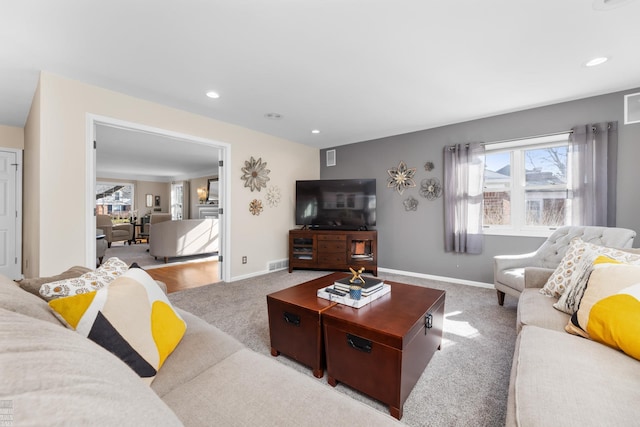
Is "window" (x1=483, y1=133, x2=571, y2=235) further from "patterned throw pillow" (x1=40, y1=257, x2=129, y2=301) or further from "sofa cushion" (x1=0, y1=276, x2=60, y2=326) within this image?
"sofa cushion" (x1=0, y1=276, x2=60, y2=326)

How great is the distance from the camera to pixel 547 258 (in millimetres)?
2627

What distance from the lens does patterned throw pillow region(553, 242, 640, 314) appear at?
154 centimetres

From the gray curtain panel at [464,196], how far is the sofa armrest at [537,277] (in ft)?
5.01

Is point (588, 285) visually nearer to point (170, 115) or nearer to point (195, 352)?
point (195, 352)

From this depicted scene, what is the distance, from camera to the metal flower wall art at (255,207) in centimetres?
423

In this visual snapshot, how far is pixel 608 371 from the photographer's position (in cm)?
100

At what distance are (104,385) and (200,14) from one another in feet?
6.86

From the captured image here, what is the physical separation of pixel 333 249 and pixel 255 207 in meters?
1.45

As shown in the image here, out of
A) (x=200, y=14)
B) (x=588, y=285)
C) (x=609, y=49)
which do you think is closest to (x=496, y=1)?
(x=609, y=49)

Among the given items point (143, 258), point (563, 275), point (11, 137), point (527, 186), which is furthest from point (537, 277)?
point (11, 137)

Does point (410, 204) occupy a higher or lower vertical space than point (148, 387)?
higher

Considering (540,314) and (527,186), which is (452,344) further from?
(527,186)

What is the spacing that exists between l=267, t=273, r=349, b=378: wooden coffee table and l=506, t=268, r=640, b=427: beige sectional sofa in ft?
3.35

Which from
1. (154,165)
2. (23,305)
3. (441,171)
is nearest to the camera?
(23,305)
